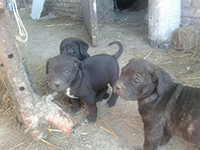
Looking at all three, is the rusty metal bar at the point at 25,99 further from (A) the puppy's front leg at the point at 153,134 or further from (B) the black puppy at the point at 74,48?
(B) the black puppy at the point at 74,48

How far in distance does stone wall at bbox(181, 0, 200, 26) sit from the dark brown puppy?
3.93 m

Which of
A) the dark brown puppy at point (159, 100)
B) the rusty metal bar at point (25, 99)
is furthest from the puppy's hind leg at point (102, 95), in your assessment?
the dark brown puppy at point (159, 100)

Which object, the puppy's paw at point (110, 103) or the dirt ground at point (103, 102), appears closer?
the dirt ground at point (103, 102)

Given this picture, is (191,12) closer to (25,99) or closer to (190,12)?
(190,12)

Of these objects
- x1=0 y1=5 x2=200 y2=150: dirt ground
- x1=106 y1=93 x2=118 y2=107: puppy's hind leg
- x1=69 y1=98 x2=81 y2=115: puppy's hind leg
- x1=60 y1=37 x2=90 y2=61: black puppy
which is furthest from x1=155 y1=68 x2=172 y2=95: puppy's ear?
x1=60 y1=37 x2=90 y2=61: black puppy

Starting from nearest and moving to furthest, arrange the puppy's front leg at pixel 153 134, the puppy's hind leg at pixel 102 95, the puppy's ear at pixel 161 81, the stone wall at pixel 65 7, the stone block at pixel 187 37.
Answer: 1. the puppy's ear at pixel 161 81
2. the puppy's front leg at pixel 153 134
3. the puppy's hind leg at pixel 102 95
4. the stone block at pixel 187 37
5. the stone wall at pixel 65 7

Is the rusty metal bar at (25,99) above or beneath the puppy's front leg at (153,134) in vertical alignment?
above

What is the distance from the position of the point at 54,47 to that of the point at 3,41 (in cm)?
401

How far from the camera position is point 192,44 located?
5.40m

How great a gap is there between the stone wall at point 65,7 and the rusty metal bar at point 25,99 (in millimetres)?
7072

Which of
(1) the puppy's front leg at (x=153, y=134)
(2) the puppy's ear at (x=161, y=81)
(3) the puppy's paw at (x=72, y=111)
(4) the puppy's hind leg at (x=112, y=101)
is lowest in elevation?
(3) the puppy's paw at (x=72, y=111)

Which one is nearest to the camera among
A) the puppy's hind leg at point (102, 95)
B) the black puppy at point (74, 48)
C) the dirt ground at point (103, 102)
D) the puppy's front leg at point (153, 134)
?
the puppy's front leg at point (153, 134)

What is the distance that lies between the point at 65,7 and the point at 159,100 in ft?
27.6

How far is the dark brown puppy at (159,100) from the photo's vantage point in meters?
2.25
